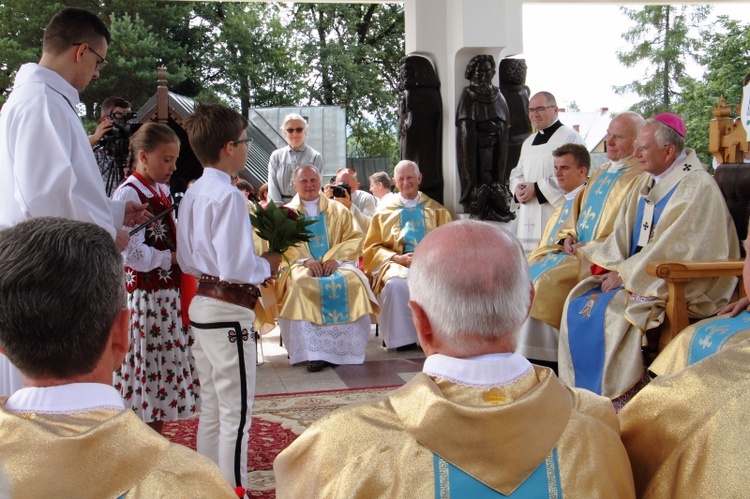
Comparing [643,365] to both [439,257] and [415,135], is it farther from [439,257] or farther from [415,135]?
[415,135]

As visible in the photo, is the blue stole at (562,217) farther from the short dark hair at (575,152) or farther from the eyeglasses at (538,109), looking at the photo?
the eyeglasses at (538,109)

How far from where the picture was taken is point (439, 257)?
1387 mm

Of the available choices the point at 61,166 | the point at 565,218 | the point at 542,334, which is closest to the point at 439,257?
Answer: the point at 61,166

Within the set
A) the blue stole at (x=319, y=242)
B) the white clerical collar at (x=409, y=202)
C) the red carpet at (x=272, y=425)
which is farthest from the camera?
the white clerical collar at (x=409, y=202)

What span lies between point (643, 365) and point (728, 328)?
769mm

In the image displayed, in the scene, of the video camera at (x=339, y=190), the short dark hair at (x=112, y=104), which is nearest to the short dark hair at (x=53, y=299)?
the short dark hair at (x=112, y=104)

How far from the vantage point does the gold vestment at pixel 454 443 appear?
1298 millimetres

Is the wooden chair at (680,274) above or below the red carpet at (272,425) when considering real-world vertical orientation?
above

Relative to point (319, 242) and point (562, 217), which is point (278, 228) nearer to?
point (562, 217)

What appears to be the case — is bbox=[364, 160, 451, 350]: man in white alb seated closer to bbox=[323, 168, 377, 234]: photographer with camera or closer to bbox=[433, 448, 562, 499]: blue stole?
bbox=[323, 168, 377, 234]: photographer with camera

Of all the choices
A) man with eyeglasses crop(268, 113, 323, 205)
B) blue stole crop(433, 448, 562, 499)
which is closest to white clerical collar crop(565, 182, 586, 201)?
man with eyeglasses crop(268, 113, 323, 205)

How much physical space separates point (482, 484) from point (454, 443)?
0.08m

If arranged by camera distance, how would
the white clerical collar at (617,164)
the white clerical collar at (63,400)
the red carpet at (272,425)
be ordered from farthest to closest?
1. the white clerical collar at (617,164)
2. the red carpet at (272,425)
3. the white clerical collar at (63,400)

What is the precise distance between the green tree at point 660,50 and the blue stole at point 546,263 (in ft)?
93.4
